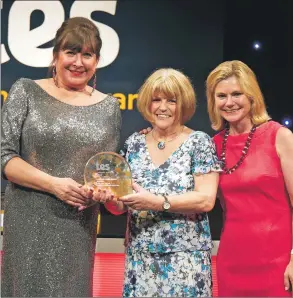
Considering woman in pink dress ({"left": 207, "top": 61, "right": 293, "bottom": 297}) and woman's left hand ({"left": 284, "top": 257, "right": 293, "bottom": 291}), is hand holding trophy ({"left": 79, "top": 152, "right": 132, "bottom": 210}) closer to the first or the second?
woman in pink dress ({"left": 207, "top": 61, "right": 293, "bottom": 297})

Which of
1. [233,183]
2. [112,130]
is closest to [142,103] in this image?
[112,130]

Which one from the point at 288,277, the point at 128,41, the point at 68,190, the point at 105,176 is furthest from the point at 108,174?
the point at 128,41

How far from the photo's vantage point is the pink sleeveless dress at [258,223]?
2312 millimetres

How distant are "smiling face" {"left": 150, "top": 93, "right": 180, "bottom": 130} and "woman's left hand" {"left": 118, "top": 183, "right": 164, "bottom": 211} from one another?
303 mm

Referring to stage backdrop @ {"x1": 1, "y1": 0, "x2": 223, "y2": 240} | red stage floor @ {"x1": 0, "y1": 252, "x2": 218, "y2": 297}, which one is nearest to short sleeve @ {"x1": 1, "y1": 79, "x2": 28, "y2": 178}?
red stage floor @ {"x1": 0, "y1": 252, "x2": 218, "y2": 297}

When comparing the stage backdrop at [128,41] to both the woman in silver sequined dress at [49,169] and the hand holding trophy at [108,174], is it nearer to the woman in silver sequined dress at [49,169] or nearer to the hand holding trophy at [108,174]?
the woman in silver sequined dress at [49,169]

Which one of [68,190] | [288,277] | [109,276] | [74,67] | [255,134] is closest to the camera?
[68,190]

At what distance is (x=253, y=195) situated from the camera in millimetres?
2326

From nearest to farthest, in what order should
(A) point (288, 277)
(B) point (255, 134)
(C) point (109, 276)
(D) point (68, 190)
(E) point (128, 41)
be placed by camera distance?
(D) point (68, 190)
(A) point (288, 277)
(B) point (255, 134)
(C) point (109, 276)
(E) point (128, 41)

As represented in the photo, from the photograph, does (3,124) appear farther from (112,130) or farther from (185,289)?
(185,289)

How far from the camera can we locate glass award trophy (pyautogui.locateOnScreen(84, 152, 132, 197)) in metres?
2.06

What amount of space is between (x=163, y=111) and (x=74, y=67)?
38cm

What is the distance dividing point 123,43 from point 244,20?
102 centimetres

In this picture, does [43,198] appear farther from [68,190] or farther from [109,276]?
[109,276]
